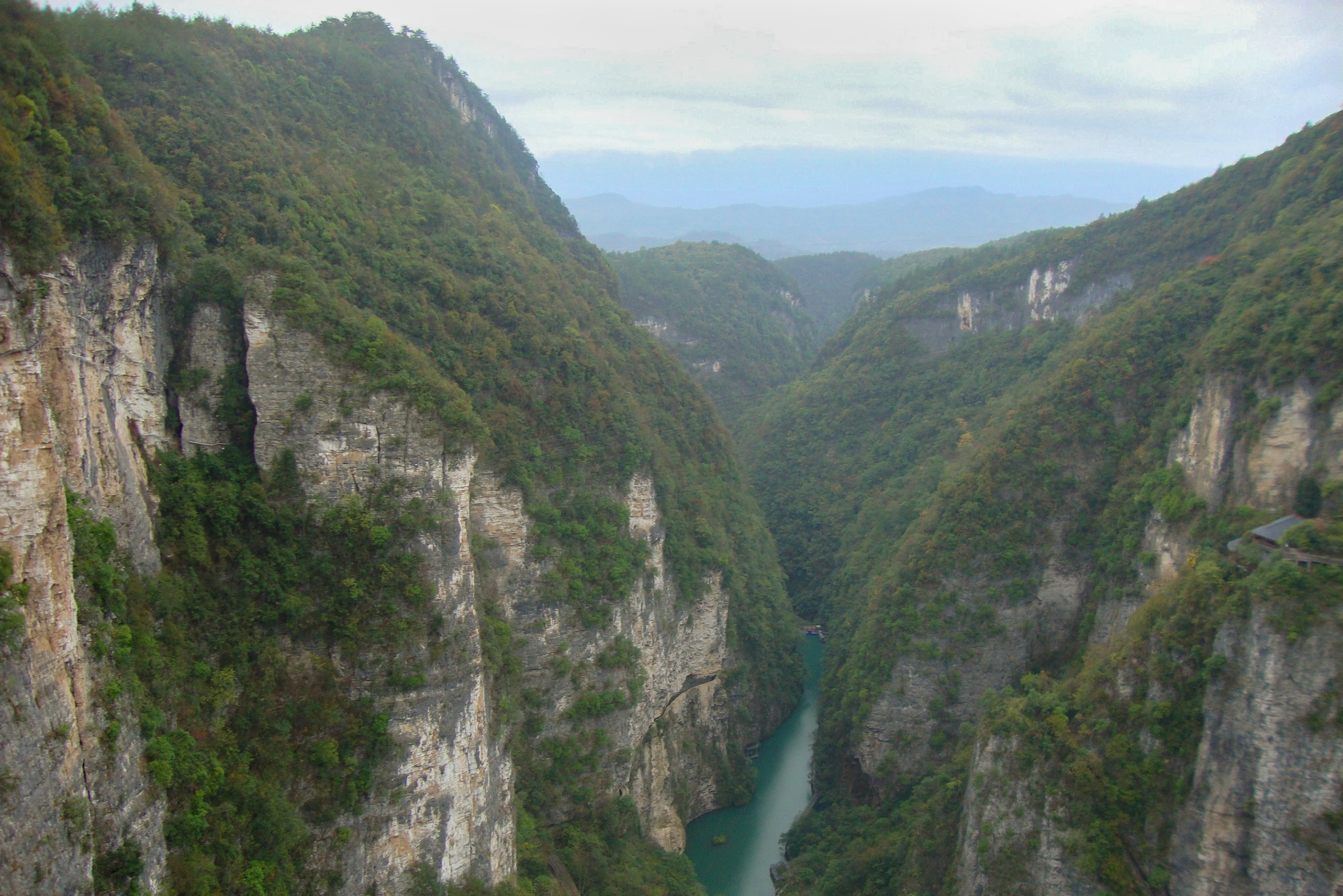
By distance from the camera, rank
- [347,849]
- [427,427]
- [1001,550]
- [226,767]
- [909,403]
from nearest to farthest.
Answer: [226,767]
[347,849]
[427,427]
[1001,550]
[909,403]

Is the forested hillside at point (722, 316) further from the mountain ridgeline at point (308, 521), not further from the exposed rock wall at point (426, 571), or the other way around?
the exposed rock wall at point (426, 571)

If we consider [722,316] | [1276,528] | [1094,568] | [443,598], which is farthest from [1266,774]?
[722,316]

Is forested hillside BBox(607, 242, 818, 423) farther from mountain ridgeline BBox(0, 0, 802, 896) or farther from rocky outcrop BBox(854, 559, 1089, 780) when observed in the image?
rocky outcrop BBox(854, 559, 1089, 780)

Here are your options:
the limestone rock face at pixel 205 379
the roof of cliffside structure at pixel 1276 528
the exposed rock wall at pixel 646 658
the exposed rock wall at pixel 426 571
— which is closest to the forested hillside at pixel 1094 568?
the roof of cliffside structure at pixel 1276 528

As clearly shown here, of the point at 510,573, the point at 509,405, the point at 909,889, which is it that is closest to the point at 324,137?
the point at 509,405

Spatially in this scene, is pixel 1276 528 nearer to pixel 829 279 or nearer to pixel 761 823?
pixel 761 823

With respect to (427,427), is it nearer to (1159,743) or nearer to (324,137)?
(324,137)
